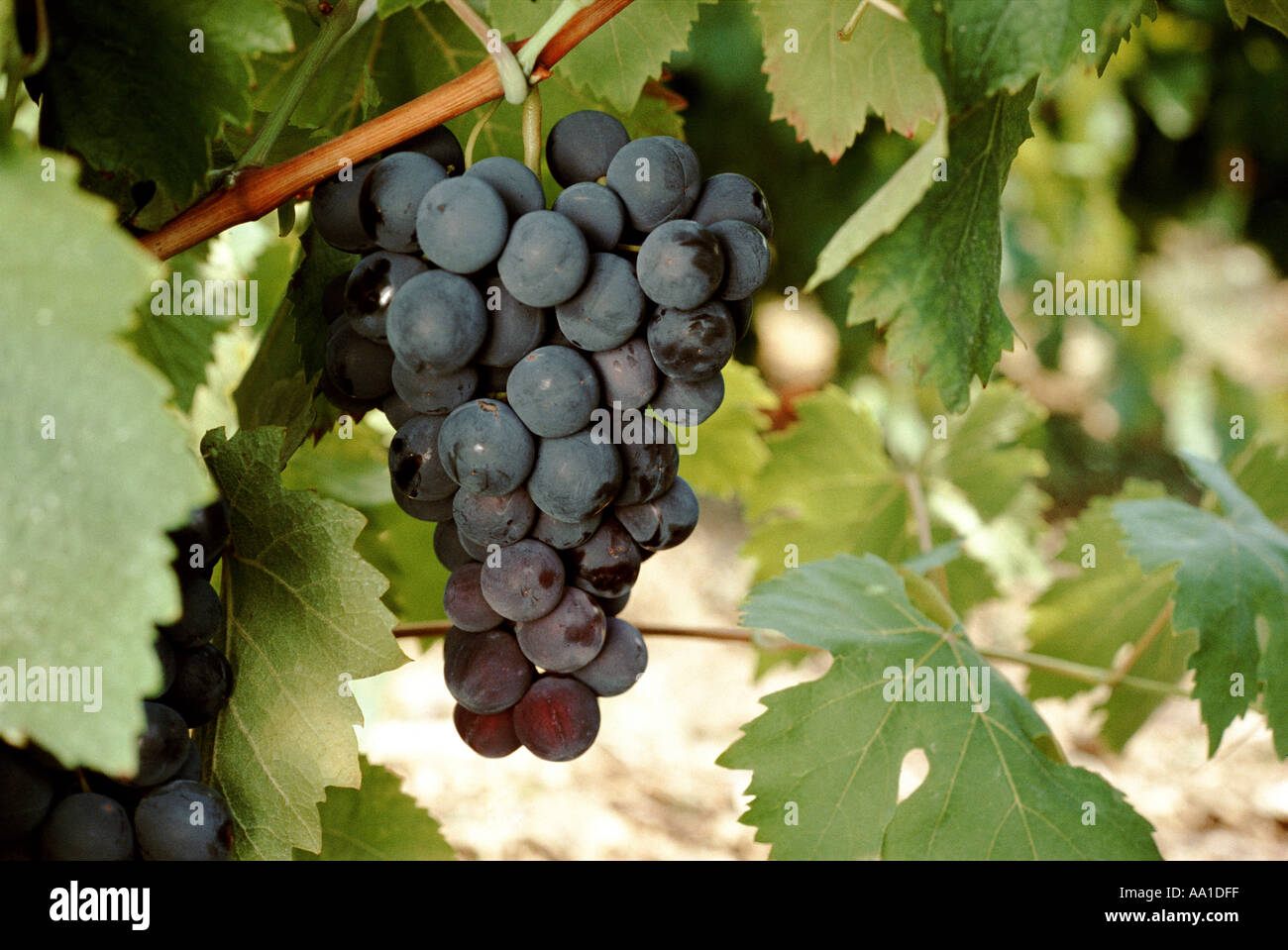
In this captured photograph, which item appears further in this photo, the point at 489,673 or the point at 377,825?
the point at 377,825

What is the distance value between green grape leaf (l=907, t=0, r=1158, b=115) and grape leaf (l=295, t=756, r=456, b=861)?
23.4 inches

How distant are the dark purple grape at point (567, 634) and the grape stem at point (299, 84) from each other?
0.26m

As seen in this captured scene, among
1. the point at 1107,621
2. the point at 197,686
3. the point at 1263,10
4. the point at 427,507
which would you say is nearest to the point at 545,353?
the point at 427,507

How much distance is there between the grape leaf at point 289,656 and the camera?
513 millimetres

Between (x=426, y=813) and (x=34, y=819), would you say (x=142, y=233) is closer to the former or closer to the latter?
(x=34, y=819)

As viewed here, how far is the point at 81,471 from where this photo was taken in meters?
0.31

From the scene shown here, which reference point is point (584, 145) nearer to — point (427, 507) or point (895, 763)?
point (427, 507)

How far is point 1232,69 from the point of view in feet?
8.50

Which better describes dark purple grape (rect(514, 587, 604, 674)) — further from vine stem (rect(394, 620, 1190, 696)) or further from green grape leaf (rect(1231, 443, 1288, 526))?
green grape leaf (rect(1231, 443, 1288, 526))

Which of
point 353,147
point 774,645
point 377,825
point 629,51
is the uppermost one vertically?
point 629,51

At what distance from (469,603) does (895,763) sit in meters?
0.33

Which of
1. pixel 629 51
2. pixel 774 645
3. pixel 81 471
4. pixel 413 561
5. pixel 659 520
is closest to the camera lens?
pixel 81 471
